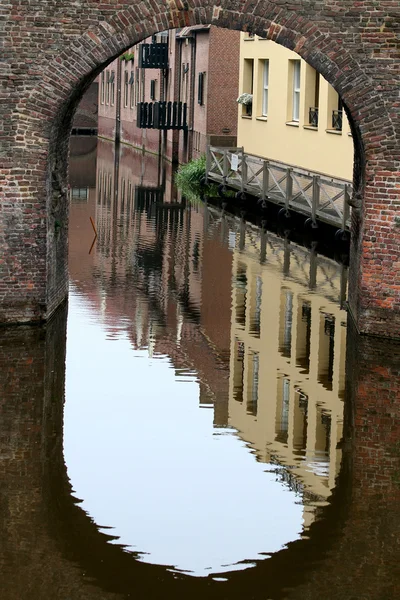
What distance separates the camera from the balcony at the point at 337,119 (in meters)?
28.7

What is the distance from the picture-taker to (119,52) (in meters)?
14.7

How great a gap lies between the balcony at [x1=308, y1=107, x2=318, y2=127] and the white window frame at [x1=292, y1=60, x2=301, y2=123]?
843 millimetres

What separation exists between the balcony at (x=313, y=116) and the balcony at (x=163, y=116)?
16.1 meters

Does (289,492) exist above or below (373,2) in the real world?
below

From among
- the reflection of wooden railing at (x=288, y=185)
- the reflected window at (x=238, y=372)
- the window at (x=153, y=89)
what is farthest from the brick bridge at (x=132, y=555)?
the window at (x=153, y=89)

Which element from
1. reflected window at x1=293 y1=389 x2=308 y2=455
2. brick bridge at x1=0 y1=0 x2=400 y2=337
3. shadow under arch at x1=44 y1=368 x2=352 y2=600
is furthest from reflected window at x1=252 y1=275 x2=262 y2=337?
shadow under arch at x1=44 y1=368 x2=352 y2=600

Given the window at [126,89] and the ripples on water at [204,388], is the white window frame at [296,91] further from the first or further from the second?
the window at [126,89]

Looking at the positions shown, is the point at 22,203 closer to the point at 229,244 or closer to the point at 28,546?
the point at 28,546

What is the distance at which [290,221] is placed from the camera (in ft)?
93.2

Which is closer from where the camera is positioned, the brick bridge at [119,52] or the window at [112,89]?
the brick bridge at [119,52]

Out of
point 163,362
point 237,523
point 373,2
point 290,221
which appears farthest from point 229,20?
point 290,221

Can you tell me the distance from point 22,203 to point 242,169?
61.0 feet

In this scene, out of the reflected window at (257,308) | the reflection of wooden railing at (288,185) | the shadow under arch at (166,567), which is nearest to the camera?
the shadow under arch at (166,567)

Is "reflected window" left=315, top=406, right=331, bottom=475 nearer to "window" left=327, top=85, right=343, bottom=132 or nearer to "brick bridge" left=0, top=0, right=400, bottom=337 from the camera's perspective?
"brick bridge" left=0, top=0, right=400, bottom=337
